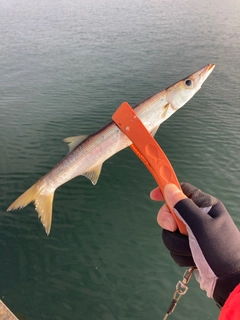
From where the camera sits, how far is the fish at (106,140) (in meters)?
4.64

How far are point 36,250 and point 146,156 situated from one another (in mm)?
5742

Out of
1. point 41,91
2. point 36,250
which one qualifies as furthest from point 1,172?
point 41,91

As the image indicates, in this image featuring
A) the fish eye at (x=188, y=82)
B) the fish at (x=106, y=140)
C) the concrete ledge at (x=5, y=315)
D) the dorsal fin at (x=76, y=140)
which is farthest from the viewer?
the concrete ledge at (x=5, y=315)

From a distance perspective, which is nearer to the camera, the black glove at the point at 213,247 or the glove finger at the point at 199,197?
the black glove at the point at 213,247

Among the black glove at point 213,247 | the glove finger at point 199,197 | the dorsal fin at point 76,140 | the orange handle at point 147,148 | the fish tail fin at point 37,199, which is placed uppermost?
the dorsal fin at point 76,140

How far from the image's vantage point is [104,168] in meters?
10.9

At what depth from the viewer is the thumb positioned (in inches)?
125

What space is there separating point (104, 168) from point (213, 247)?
825 centimetres

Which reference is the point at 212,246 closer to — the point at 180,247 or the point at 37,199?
the point at 180,247

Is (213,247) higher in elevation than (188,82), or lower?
lower

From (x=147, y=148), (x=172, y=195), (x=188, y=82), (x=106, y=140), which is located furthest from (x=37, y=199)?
(x=188, y=82)

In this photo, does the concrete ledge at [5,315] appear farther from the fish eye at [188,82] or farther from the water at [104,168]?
the fish eye at [188,82]

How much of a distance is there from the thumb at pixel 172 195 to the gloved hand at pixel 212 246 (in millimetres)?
15

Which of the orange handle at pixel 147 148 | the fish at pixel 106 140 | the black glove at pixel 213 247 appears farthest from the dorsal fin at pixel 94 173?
the black glove at pixel 213 247
